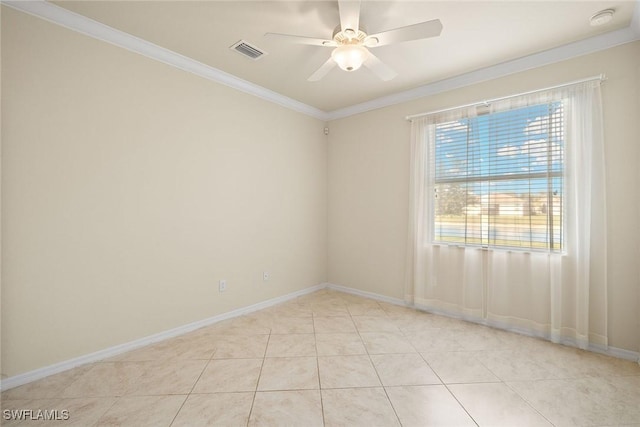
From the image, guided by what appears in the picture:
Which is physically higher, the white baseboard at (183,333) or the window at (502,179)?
the window at (502,179)

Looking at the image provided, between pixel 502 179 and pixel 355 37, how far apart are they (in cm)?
208

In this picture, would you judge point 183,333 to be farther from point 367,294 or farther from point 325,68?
point 325,68

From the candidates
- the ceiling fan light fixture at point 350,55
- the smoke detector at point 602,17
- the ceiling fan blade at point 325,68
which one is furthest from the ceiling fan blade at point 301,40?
the smoke detector at point 602,17

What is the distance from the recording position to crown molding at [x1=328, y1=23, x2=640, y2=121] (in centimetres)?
234

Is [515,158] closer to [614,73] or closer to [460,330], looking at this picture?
[614,73]

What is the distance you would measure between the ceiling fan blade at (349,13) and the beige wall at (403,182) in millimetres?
1903

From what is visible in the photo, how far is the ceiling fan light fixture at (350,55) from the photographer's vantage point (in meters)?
2.06

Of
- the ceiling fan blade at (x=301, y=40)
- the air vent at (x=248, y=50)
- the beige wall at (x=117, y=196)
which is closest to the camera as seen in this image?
the ceiling fan blade at (x=301, y=40)

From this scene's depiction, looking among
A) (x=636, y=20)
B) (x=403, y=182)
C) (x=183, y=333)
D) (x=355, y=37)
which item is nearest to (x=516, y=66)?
(x=636, y=20)

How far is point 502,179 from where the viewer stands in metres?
2.89

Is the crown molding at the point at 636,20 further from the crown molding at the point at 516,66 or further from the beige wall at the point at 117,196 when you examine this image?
the beige wall at the point at 117,196

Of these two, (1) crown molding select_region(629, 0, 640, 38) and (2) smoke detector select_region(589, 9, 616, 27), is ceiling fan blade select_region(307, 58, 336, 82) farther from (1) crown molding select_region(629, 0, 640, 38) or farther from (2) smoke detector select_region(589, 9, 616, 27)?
(1) crown molding select_region(629, 0, 640, 38)

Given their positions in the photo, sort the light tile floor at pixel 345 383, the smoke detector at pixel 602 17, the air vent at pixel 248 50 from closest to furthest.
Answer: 1. the light tile floor at pixel 345 383
2. the smoke detector at pixel 602 17
3. the air vent at pixel 248 50

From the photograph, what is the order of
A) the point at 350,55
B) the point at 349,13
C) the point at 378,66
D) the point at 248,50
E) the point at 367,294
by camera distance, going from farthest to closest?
the point at 367,294 < the point at 248,50 < the point at 378,66 < the point at 350,55 < the point at 349,13
